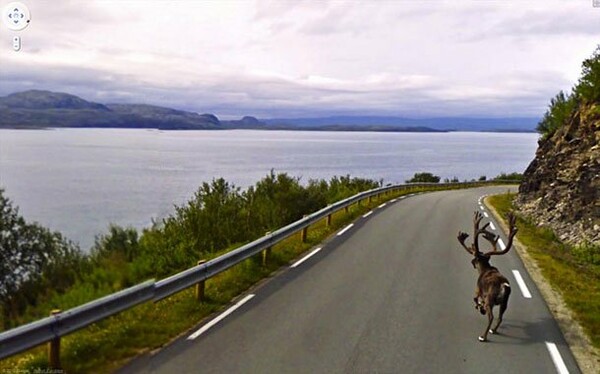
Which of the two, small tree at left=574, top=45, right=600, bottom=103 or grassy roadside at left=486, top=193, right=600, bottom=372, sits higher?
small tree at left=574, top=45, right=600, bottom=103

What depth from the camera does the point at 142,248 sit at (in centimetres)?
1623

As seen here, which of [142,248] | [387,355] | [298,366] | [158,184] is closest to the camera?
→ [298,366]

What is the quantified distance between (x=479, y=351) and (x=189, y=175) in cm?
6455

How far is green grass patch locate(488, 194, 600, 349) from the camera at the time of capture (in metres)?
9.18

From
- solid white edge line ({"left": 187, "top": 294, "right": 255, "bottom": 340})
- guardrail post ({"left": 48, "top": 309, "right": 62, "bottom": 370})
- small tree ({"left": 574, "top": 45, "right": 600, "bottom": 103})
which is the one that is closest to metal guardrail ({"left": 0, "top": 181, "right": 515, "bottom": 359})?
guardrail post ({"left": 48, "top": 309, "right": 62, "bottom": 370})

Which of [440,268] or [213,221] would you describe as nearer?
[440,268]

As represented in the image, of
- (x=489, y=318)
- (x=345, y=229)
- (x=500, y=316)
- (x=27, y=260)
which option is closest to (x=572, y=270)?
(x=500, y=316)

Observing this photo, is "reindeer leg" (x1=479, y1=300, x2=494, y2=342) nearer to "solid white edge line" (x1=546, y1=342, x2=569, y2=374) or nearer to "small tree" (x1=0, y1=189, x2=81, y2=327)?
"solid white edge line" (x1=546, y1=342, x2=569, y2=374)

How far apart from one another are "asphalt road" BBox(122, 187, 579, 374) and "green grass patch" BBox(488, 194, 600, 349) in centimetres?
52

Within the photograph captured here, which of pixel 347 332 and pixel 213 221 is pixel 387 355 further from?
pixel 213 221

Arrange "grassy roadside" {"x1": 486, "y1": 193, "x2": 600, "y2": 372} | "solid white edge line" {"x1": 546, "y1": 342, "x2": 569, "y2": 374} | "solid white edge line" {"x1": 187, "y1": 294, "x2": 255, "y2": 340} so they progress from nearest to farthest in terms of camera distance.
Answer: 1. "solid white edge line" {"x1": 546, "y1": 342, "x2": 569, "y2": 374}
2. "solid white edge line" {"x1": 187, "y1": 294, "x2": 255, "y2": 340}
3. "grassy roadside" {"x1": 486, "y1": 193, "x2": 600, "y2": 372}

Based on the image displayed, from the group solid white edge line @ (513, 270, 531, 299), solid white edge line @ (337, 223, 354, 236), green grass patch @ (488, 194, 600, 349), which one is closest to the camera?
green grass patch @ (488, 194, 600, 349)

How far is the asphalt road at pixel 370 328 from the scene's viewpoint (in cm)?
662

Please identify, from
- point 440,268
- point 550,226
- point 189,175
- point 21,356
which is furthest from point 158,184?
point 21,356
